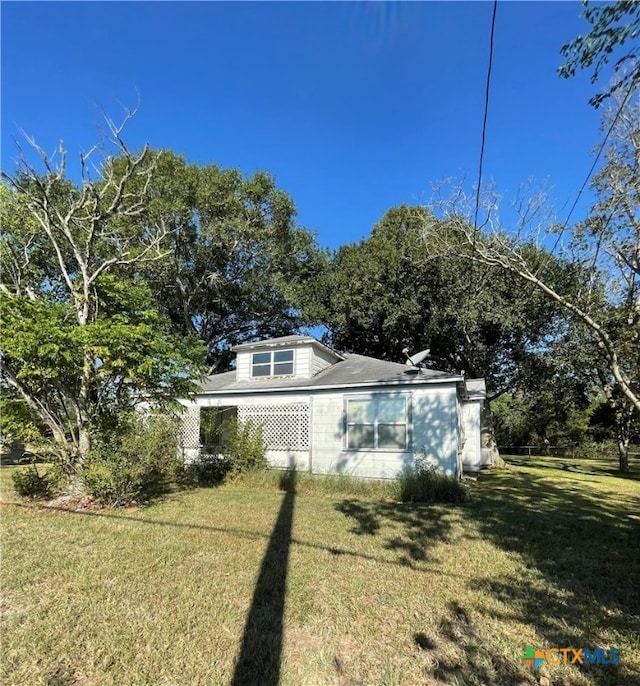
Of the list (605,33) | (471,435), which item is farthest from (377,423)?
(605,33)

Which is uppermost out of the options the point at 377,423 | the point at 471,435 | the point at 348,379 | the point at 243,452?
the point at 348,379

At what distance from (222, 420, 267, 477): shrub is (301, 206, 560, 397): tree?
9.57m

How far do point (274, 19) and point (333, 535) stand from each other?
27.6 feet

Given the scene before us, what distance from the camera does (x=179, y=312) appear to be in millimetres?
22047

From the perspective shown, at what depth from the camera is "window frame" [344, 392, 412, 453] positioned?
37.7 feet

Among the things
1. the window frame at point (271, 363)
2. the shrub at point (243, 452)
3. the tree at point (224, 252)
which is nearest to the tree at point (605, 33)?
the shrub at point (243, 452)

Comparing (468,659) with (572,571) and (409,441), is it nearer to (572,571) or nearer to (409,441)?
(572,571)

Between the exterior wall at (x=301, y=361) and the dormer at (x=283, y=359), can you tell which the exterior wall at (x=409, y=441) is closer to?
the exterior wall at (x=301, y=361)

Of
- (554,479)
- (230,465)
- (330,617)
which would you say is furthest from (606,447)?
(330,617)

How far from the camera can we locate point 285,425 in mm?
13289

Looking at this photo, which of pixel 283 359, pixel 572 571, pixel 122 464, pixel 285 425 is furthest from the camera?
pixel 283 359

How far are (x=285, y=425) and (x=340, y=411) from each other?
6.62ft

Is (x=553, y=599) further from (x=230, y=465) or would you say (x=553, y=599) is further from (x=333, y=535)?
(x=230, y=465)

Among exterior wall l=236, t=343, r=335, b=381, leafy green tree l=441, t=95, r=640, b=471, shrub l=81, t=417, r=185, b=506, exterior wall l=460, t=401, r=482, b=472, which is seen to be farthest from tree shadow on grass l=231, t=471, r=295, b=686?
exterior wall l=460, t=401, r=482, b=472
